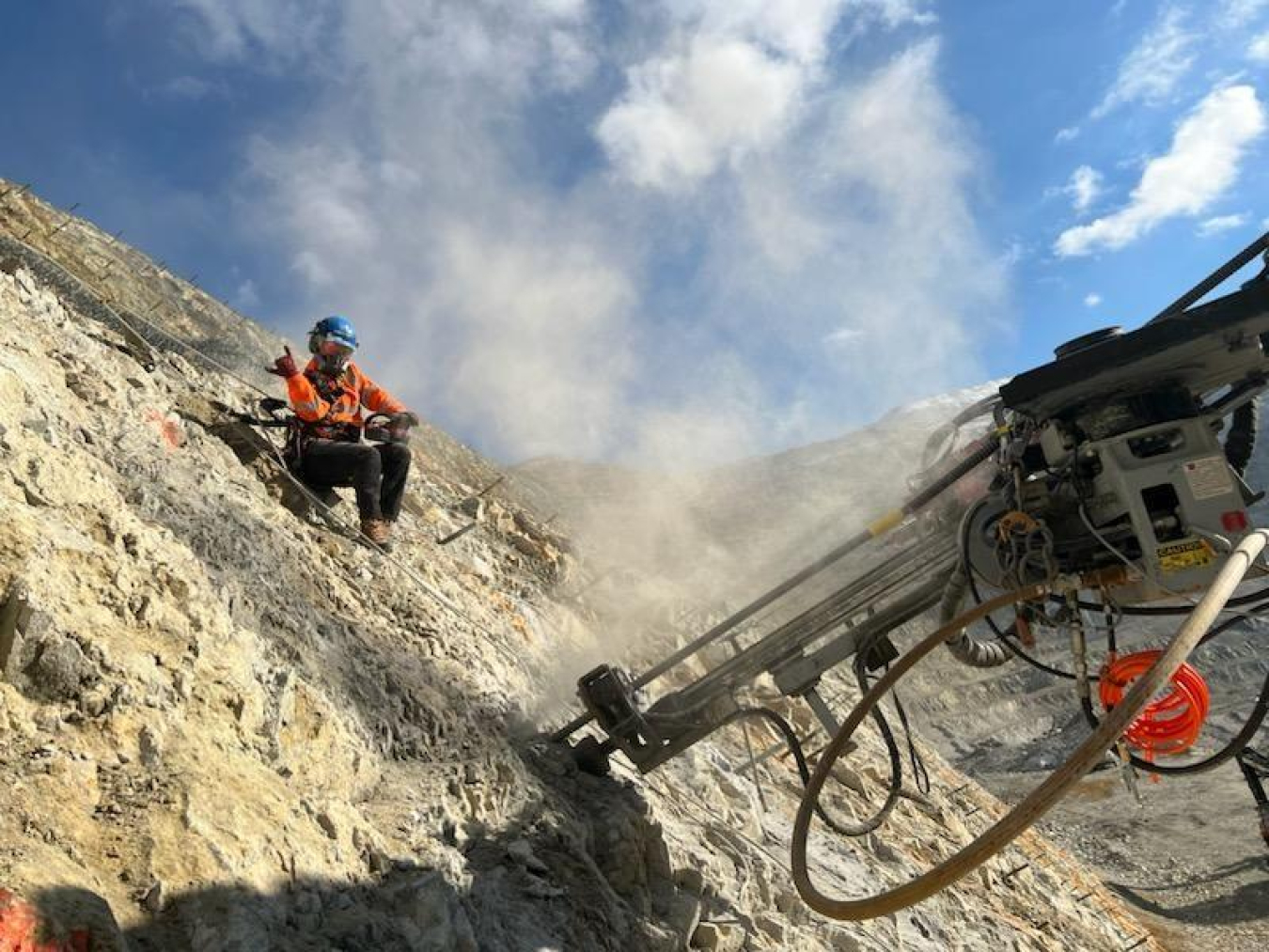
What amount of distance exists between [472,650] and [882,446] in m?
54.1

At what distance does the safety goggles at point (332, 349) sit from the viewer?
24.1ft

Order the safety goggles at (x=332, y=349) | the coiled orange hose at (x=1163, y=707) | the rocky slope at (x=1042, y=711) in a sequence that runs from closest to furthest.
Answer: the coiled orange hose at (x=1163, y=707) → the safety goggles at (x=332, y=349) → the rocky slope at (x=1042, y=711)

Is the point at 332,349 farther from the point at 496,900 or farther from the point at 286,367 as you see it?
the point at 496,900

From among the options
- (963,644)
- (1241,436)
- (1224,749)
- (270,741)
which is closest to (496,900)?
(270,741)

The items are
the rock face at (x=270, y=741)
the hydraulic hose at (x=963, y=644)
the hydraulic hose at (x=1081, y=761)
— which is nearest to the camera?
the hydraulic hose at (x=1081, y=761)

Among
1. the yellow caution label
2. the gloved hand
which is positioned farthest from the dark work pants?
the yellow caution label

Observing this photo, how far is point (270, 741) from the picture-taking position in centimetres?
375

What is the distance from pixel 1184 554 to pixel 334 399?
622cm

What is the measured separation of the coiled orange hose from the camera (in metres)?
3.95

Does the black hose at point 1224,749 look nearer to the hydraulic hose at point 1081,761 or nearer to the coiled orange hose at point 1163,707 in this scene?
the coiled orange hose at point 1163,707

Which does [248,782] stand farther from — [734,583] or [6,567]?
[734,583]

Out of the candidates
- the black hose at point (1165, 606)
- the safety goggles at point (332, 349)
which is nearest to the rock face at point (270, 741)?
the safety goggles at point (332, 349)

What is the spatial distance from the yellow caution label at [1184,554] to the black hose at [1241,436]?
108 centimetres

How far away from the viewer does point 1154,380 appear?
3730 millimetres
